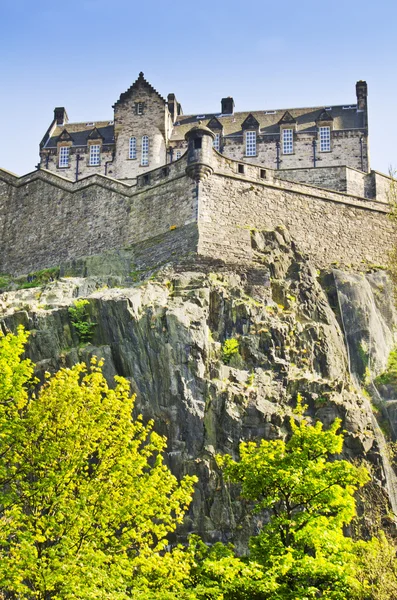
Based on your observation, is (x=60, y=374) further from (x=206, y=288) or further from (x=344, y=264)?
(x=344, y=264)

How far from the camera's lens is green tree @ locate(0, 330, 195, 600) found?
15.3m

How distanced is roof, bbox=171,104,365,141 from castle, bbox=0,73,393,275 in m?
0.09

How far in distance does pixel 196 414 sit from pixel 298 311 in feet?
24.8

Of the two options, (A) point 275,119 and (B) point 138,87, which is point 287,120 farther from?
(B) point 138,87

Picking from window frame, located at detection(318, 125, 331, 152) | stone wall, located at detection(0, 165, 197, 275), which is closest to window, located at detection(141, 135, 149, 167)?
stone wall, located at detection(0, 165, 197, 275)

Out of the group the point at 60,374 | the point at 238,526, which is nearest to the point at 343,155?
the point at 238,526

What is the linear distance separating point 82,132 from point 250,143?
1063cm

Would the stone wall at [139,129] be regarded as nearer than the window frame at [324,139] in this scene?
No

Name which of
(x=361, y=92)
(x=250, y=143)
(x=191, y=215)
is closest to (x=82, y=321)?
(x=191, y=215)

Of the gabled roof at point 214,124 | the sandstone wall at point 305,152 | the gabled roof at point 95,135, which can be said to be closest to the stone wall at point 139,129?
the gabled roof at point 95,135

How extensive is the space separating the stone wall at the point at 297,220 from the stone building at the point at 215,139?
7.93m

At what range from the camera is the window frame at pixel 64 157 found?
47.1m

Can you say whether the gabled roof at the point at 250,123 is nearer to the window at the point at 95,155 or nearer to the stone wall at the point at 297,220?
the window at the point at 95,155

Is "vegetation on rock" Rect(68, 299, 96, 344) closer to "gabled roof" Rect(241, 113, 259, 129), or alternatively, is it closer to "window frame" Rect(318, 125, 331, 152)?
"gabled roof" Rect(241, 113, 259, 129)
